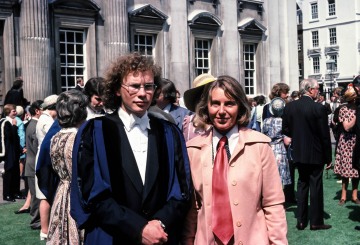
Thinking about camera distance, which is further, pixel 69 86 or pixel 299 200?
pixel 69 86

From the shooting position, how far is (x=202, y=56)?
22750 millimetres

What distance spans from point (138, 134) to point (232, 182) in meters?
0.67

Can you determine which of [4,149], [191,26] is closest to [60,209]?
[4,149]

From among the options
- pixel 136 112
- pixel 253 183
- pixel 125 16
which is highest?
pixel 125 16

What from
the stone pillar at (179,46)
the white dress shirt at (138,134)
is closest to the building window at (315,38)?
the stone pillar at (179,46)

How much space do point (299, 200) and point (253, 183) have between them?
4.99 m

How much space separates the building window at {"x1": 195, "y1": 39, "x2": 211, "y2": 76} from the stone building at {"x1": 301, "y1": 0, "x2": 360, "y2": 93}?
35239 millimetres

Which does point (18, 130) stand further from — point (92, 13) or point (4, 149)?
point (92, 13)

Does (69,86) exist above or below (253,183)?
above

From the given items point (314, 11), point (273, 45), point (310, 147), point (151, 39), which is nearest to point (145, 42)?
point (151, 39)

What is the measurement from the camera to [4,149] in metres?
11.1

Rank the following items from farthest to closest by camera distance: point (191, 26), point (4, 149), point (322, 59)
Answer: point (322, 59), point (191, 26), point (4, 149)

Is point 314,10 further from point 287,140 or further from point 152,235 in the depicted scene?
point 152,235

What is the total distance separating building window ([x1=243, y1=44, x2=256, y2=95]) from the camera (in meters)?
24.9
